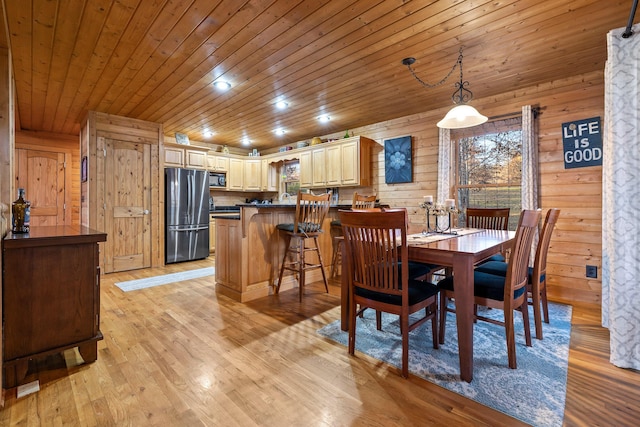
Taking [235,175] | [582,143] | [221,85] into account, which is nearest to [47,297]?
[221,85]

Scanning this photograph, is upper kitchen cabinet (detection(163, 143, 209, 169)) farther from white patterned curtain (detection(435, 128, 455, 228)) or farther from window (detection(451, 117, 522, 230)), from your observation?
window (detection(451, 117, 522, 230))

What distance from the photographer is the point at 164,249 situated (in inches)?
199

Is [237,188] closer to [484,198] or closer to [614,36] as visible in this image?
[484,198]

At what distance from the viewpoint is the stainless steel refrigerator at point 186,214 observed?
5086 mm

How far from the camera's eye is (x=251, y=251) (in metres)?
3.21

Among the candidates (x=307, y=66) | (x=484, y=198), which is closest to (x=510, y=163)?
(x=484, y=198)

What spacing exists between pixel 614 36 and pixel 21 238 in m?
3.80

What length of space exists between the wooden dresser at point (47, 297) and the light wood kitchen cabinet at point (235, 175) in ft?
15.6

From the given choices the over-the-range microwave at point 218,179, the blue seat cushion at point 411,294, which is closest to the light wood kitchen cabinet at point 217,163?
the over-the-range microwave at point 218,179

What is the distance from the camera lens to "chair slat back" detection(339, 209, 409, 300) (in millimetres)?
1716

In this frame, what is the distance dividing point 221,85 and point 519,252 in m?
3.29

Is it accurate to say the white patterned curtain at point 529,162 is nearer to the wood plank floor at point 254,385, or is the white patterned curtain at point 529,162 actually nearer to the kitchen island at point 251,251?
the wood plank floor at point 254,385

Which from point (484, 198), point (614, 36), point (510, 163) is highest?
point (614, 36)

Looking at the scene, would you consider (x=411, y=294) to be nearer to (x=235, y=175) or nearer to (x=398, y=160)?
(x=398, y=160)
